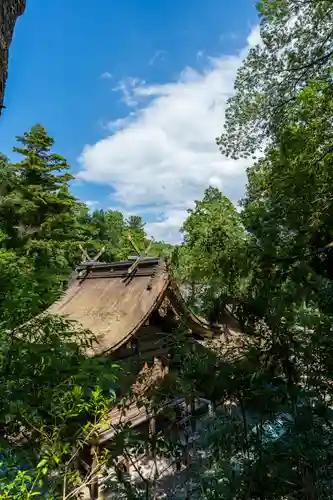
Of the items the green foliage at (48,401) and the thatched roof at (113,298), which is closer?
the green foliage at (48,401)

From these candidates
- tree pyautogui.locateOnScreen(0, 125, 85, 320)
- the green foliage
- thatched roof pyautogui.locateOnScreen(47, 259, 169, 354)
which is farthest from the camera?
tree pyautogui.locateOnScreen(0, 125, 85, 320)

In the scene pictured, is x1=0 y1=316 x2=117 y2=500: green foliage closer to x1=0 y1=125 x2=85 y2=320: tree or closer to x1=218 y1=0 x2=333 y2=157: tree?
x1=218 y1=0 x2=333 y2=157: tree

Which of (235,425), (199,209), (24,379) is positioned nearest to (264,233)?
(235,425)

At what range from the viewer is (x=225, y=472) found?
188 centimetres

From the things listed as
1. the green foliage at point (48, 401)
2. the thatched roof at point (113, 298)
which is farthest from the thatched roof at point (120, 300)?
the green foliage at point (48, 401)

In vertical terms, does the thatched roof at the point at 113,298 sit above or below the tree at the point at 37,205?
below

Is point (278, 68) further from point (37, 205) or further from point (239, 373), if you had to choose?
point (37, 205)

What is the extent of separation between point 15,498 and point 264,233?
1.98m

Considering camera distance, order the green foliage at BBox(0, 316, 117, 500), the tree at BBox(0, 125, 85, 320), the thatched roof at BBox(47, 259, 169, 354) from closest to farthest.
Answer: the green foliage at BBox(0, 316, 117, 500)
the thatched roof at BBox(47, 259, 169, 354)
the tree at BBox(0, 125, 85, 320)

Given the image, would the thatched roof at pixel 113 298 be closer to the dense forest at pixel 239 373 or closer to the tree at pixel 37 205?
the dense forest at pixel 239 373

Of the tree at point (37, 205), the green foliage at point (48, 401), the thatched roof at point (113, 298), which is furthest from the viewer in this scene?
the tree at point (37, 205)

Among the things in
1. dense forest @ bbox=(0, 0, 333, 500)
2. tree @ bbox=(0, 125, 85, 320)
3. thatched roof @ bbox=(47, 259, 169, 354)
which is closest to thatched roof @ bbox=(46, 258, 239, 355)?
thatched roof @ bbox=(47, 259, 169, 354)

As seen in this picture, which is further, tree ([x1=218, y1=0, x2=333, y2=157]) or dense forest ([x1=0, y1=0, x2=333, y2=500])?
tree ([x1=218, y1=0, x2=333, y2=157])

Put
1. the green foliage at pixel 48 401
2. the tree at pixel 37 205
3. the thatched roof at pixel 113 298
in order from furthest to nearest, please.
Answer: the tree at pixel 37 205
the thatched roof at pixel 113 298
the green foliage at pixel 48 401
